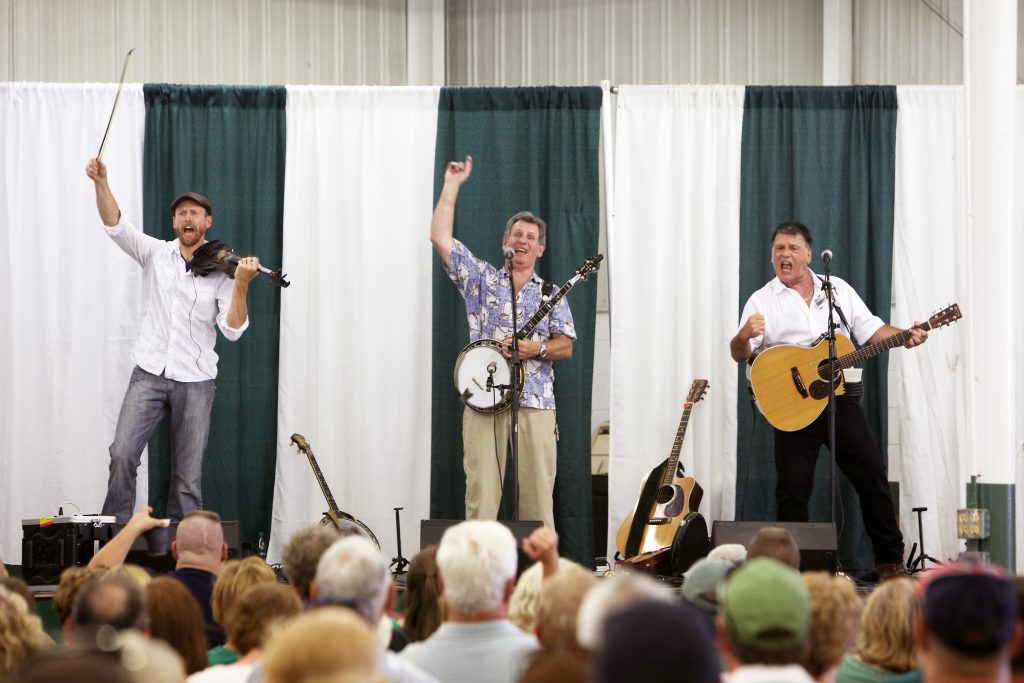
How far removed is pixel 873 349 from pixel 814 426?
1.83ft

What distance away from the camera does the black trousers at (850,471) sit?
698cm

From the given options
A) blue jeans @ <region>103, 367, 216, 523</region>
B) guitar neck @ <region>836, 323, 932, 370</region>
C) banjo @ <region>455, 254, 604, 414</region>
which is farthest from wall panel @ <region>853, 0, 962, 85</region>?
blue jeans @ <region>103, 367, 216, 523</region>

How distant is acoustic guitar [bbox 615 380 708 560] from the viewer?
692cm

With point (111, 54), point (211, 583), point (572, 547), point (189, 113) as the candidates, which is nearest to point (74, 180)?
point (189, 113)

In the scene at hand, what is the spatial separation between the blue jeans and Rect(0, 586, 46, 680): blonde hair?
3932mm

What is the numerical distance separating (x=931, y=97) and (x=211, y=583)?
556 cm

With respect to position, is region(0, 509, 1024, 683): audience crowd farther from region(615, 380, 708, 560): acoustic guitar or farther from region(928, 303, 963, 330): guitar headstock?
region(928, 303, 963, 330): guitar headstock

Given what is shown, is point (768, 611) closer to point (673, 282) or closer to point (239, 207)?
point (673, 282)

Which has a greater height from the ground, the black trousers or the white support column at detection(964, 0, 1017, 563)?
the white support column at detection(964, 0, 1017, 563)

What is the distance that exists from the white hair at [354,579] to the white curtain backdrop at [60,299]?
16.9 feet

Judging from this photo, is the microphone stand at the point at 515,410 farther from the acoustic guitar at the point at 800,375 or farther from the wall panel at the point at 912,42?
the wall panel at the point at 912,42

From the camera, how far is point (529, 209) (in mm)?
7852

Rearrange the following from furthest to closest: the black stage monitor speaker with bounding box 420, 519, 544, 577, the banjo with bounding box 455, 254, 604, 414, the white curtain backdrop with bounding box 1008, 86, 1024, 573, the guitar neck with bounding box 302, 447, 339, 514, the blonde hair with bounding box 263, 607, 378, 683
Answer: the white curtain backdrop with bounding box 1008, 86, 1024, 573
the guitar neck with bounding box 302, 447, 339, 514
the banjo with bounding box 455, 254, 604, 414
the black stage monitor speaker with bounding box 420, 519, 544, 577
the blonde hair with bounding box 263, 607, 378, 683

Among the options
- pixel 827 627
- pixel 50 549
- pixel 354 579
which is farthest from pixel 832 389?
pixel 354 579
